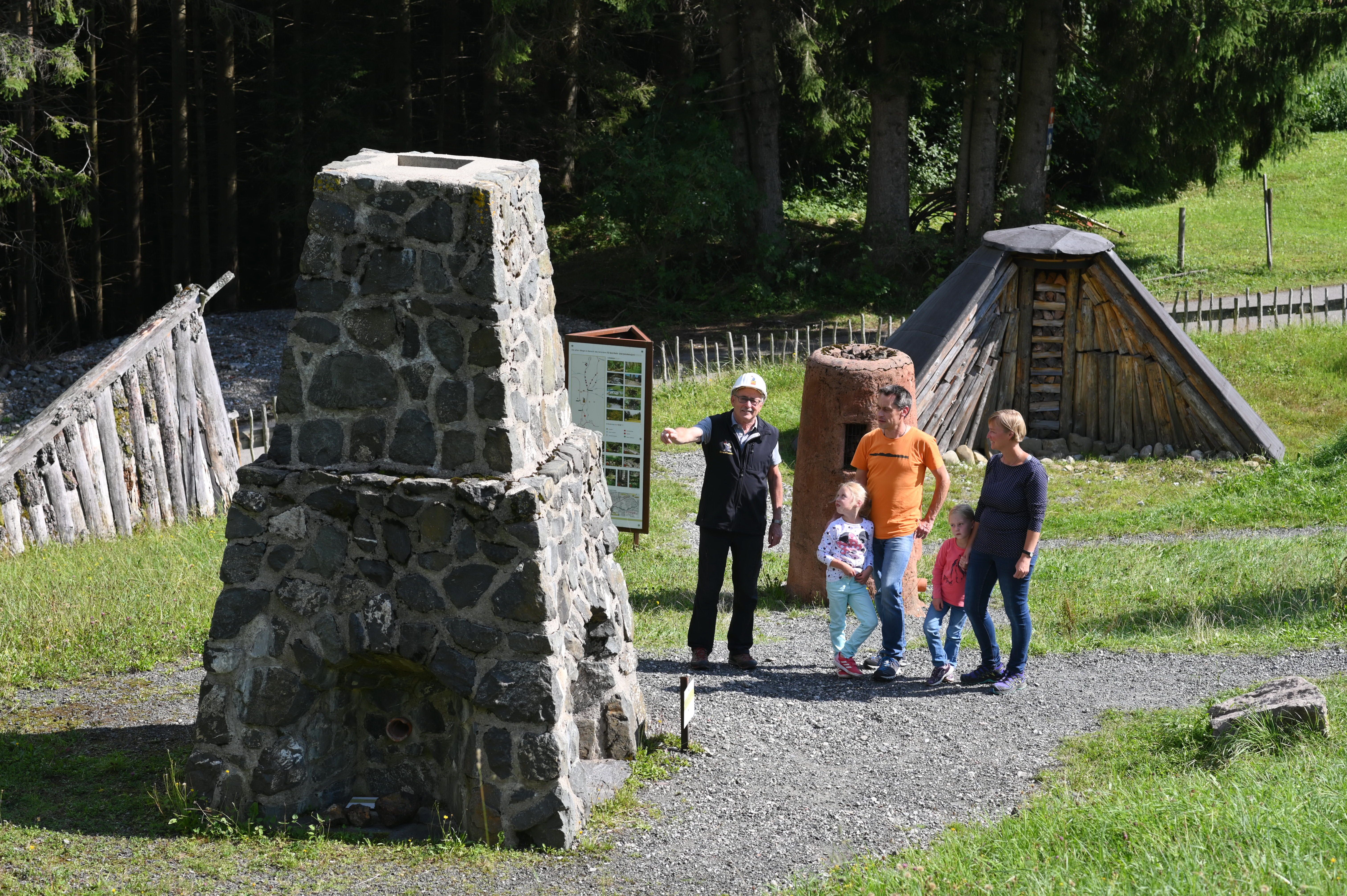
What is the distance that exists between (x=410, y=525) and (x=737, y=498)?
254 centimetres

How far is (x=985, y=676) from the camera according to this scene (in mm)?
7836

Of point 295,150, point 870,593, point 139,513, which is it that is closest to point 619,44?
point 295,150

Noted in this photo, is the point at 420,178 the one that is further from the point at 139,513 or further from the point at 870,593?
the point at 139,513

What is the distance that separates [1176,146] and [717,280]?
29.9 feet

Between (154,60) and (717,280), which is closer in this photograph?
(717,280)

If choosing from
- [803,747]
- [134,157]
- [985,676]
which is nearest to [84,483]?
[803,747]

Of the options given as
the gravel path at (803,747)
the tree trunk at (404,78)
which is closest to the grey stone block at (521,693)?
the gravel path at (803,747)

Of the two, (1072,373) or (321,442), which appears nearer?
(321,442)

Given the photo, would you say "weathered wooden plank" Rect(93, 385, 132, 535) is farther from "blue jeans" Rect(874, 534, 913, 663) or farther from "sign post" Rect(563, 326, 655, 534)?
"blue jeans" Rect(874, 534, 913, 663)

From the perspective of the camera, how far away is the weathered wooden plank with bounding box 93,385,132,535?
36.9ft

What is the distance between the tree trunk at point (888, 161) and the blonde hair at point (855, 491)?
57.6 feet

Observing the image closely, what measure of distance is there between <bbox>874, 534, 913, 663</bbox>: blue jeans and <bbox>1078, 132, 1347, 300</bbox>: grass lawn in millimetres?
17269

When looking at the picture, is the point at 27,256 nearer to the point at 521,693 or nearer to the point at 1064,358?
Result: the point at 1064,358

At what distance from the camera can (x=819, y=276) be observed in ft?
83.3
